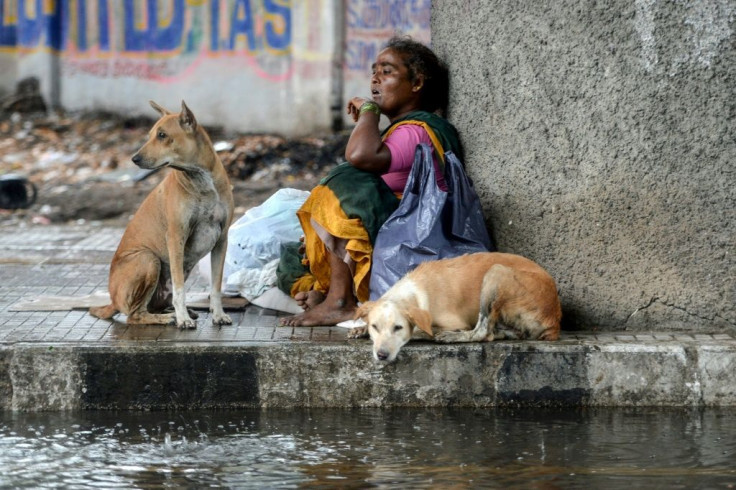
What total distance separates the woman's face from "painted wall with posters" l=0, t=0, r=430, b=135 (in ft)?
32.7

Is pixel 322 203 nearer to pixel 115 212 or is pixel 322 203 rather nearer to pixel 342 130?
pixel 115 212

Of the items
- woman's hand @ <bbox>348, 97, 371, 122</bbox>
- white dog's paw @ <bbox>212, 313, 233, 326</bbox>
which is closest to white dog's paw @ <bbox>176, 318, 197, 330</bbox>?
white dog's paw @ <bbox>212, 313, 233, 326</bbox>

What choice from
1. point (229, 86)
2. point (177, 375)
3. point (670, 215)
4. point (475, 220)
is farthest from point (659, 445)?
point (229, 86)

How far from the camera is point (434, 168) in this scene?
18.4 ft

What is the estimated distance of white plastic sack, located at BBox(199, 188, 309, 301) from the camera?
647 cm

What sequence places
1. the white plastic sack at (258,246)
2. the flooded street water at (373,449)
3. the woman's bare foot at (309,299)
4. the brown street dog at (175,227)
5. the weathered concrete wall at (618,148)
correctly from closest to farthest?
1. the flooded street water at (373,449)
2. the weathered concrete wall at (618,148)
3. the brown street dog at (175,227)
4. the woman's bare foot at (309,299)
5. the white plastic sack at (258,246)

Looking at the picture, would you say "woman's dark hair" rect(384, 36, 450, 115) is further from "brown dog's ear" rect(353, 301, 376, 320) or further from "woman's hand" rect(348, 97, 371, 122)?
"brown dog's ear" rect(353, 301, 376, 320)

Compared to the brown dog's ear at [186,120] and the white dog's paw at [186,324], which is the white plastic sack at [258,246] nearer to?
the white dog's paw at [186,324]

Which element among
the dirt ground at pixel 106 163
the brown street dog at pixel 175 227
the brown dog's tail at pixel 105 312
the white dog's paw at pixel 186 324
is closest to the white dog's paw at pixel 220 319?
the brown street dog at pixel 175 227

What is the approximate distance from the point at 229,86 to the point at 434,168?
1178 centimetres

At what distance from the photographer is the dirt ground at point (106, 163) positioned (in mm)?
12828

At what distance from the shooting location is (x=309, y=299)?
5922mm

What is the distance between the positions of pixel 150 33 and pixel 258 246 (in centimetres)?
1173

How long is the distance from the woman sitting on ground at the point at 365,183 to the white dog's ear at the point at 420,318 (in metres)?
0.78
